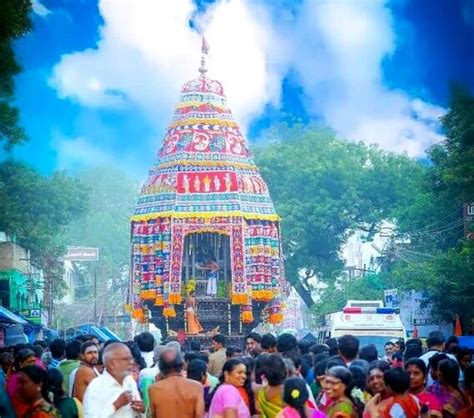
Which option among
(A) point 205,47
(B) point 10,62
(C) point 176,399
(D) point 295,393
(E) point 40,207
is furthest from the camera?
(E) point 40,207

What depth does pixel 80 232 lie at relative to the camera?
43844 mm

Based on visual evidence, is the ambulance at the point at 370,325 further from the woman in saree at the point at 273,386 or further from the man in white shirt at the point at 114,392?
the man in white shirt at the point at 114,392

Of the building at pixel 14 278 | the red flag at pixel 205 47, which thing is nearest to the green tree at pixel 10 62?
the red flag at pixel 205 47

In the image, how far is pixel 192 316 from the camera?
77.5 ft

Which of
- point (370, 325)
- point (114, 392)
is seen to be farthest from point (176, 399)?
point (370, 325)

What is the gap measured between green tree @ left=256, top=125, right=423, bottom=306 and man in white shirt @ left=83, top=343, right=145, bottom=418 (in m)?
27.3

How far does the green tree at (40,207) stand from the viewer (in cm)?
2952

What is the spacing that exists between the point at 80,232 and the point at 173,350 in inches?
1470

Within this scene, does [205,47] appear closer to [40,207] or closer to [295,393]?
[40,207]

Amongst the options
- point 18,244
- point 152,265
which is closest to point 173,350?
point 152,265

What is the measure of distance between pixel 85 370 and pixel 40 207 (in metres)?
24.5

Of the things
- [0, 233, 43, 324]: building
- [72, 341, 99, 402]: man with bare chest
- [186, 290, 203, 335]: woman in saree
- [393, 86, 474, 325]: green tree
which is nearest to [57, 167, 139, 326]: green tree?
[0, 233, 43, 324]: building

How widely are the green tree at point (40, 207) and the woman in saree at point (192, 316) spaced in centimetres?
714

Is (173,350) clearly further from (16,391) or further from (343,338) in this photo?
(343,338)
